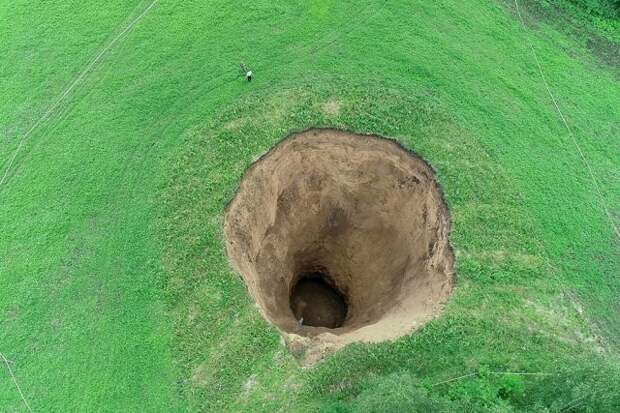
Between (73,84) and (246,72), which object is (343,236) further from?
(73,84)

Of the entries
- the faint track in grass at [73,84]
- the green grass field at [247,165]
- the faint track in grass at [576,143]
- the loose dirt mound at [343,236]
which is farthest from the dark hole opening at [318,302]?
the faint track in grass at [73,84]

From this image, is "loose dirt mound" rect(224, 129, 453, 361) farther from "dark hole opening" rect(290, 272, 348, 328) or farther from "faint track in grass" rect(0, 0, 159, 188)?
"faint track in grass" rect(0, 0, 159, 188)

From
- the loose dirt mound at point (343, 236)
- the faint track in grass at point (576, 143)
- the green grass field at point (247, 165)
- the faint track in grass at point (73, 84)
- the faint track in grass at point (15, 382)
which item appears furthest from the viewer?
the faint track in grass at point (576, 143)

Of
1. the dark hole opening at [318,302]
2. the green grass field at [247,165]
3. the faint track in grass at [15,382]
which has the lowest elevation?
the dark hole opening at [318,302]

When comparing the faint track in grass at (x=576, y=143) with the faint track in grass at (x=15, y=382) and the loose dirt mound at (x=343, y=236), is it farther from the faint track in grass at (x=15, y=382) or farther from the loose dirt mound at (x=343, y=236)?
the faint track in grass at (x=15, y=382)

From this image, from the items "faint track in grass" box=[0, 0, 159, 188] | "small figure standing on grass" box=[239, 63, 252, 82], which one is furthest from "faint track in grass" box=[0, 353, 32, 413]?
"small figure standing on grass" box=[239, 63, 252, 82]

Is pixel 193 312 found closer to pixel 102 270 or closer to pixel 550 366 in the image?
pixel 102 270
